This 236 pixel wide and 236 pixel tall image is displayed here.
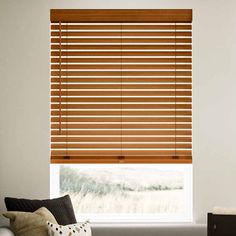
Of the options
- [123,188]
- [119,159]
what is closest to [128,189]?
[123,188]

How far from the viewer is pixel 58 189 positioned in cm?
455

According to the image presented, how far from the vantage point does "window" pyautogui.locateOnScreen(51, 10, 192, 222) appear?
446 cm

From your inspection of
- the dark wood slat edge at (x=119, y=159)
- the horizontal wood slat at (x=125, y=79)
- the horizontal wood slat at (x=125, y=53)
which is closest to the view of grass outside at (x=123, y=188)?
the dark wood slat edge at (x=119, y=159)
